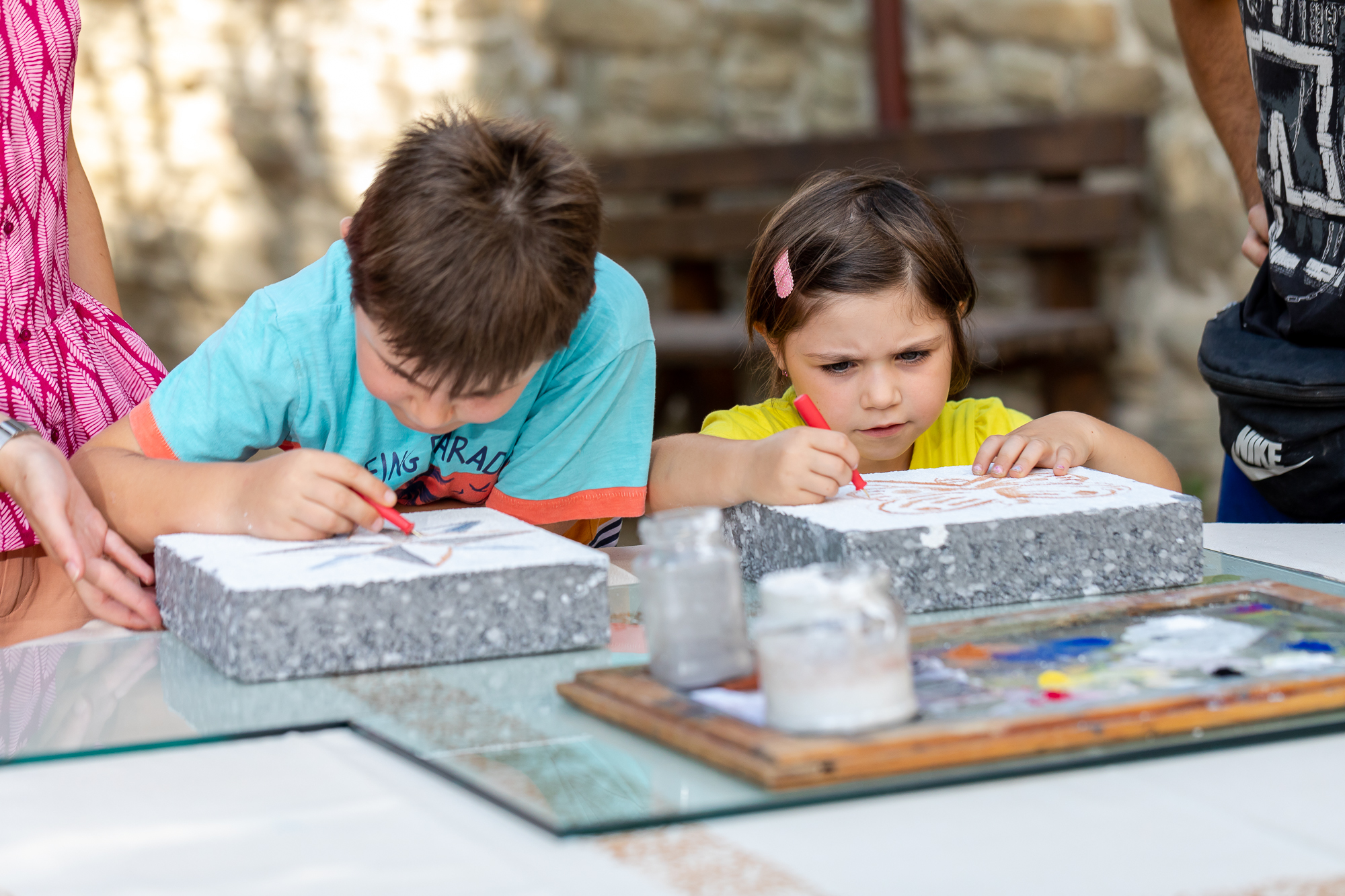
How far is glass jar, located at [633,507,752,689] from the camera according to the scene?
2.75 feet

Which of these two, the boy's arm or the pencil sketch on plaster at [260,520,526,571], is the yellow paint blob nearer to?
the pencil sketch on plaster at [260,520,526,571]

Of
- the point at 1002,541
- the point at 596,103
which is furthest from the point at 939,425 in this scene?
the point at 596,103

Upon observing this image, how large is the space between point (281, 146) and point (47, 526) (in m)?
2.96

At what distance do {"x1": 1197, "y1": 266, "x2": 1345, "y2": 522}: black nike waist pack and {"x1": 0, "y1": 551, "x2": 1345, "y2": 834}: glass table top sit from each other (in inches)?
17.2

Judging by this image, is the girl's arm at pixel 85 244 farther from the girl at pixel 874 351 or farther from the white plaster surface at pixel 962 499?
the white plaster surface at pixel 962 499

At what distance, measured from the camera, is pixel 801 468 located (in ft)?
3.98

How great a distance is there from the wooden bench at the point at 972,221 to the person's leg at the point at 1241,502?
3.23 feet

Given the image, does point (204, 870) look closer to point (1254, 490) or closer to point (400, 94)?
point (1254, 490)

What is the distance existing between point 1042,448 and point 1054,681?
0.56 metres

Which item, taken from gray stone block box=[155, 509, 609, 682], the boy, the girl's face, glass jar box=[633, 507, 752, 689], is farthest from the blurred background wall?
glass jar box=[633, 507, 752, 689]

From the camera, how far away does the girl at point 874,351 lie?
4.79ft

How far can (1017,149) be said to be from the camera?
2.96 meters

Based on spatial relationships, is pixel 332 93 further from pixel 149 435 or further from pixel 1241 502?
pixel 1241 502

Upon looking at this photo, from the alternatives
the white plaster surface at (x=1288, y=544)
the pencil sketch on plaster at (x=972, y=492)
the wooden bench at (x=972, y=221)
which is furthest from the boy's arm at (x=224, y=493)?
the wooden bench at (x=972, y=221)
